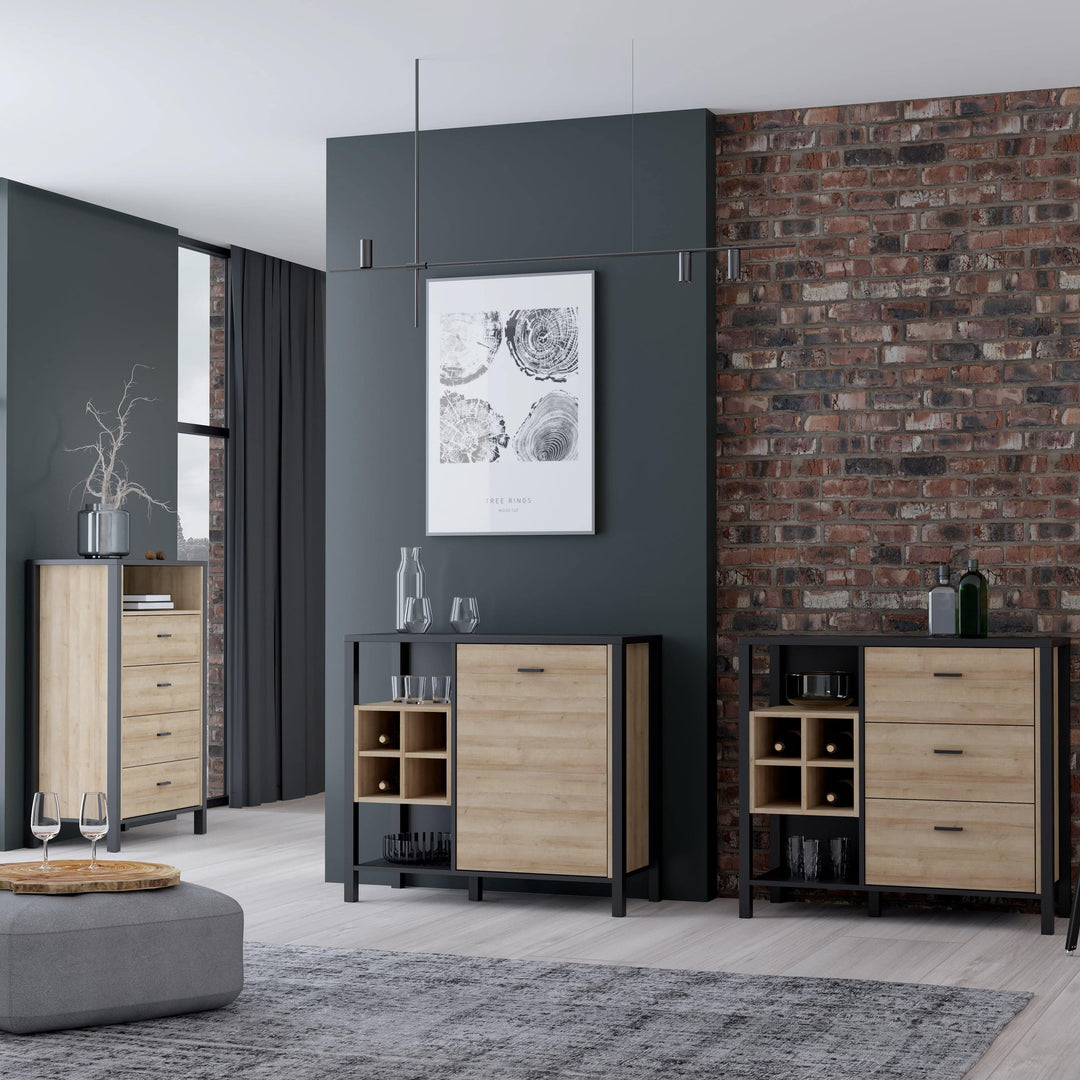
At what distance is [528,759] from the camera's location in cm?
514

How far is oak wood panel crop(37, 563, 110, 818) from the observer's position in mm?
6547

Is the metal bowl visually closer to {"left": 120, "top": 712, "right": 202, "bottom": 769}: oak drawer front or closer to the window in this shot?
{"left": 120, "top": 712, "right": 202, "bottom": 769}: oak drawer front

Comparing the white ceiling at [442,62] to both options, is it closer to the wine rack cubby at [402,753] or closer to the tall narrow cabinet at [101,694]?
the tall narrow cabinet at [101,694]

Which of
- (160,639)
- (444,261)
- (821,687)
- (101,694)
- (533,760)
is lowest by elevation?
(533,760)

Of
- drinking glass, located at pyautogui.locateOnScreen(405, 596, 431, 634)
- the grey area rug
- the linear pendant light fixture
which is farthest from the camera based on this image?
drinking glass, located at pyautogui.locateOnScreen(405, 596, 431, 634)

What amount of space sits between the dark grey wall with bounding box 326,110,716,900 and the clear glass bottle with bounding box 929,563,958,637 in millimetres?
755

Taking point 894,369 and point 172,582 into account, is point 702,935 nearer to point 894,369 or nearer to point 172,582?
point 894,369

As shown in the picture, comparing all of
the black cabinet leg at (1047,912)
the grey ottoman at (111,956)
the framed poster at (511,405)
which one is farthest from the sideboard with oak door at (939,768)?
the grey ottoman at (111,956)

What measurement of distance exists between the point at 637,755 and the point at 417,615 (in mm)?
889

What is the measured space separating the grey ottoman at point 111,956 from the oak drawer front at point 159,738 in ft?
9.27

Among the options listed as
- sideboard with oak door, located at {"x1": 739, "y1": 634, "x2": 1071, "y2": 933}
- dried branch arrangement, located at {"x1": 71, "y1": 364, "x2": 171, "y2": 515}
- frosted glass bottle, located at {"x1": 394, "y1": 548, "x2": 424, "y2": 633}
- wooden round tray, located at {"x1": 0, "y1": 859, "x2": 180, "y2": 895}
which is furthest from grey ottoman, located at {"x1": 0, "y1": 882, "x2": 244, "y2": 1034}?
dried branch arrangement, located at {"x1": 71, "y1": 364, "x2": 171, "y2": 515}

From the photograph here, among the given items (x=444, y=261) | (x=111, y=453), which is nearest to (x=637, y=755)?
(x=444, y=261)

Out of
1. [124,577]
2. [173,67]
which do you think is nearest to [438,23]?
[173,67]

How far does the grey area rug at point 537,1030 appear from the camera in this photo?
3.34 metres
